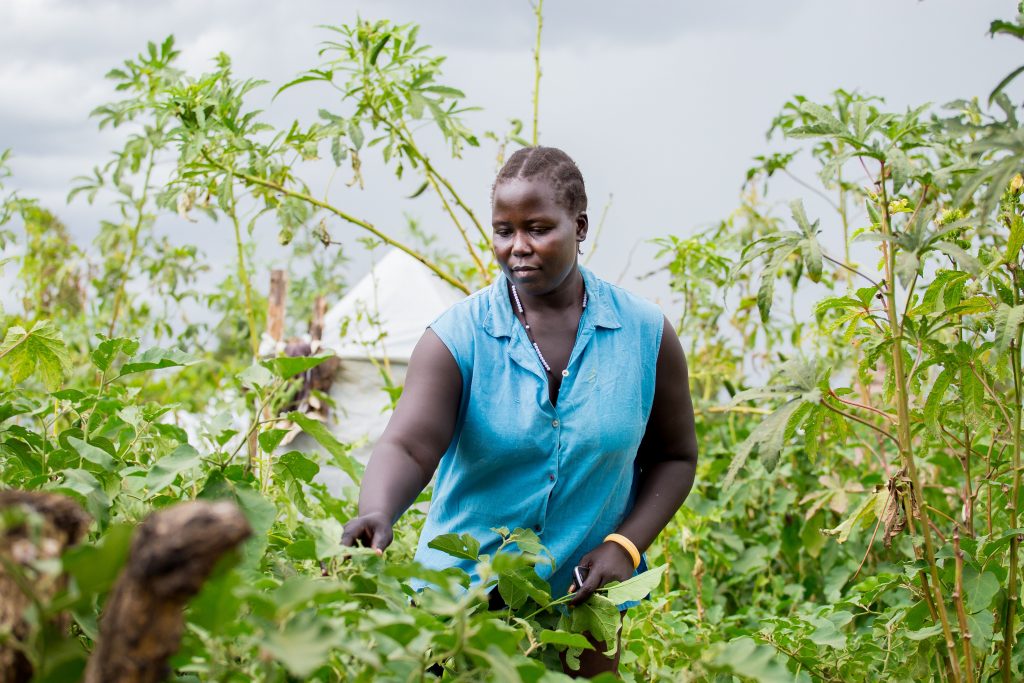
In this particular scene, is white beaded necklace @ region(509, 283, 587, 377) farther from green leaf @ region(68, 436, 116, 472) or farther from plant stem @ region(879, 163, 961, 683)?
green leaf @ region(68, 436, 116, 472)

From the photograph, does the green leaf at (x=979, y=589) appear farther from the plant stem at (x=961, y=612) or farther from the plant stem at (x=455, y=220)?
the plant stem at (x=455, y=220)

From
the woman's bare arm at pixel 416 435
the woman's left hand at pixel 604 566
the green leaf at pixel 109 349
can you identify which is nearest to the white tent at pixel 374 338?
the woman's bare arm at pixel 416 435

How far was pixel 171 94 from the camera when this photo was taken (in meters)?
3.32

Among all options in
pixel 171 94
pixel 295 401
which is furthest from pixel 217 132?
pixel 295 401

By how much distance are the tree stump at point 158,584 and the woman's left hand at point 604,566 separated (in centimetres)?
114

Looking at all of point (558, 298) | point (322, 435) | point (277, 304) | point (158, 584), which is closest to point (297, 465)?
point (322, 435)

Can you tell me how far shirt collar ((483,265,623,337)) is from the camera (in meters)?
2.27

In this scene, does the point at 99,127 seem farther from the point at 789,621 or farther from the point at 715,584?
the point at 789,621

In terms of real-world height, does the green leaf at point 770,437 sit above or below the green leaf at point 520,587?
above

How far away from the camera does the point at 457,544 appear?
1.74 metres

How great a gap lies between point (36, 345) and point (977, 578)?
1846mm

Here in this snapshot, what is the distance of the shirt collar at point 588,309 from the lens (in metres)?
2.27

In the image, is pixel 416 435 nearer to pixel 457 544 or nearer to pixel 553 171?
pixel 457 544

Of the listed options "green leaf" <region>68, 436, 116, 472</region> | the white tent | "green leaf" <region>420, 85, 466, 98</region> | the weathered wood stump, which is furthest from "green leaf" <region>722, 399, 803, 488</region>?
the white tent
